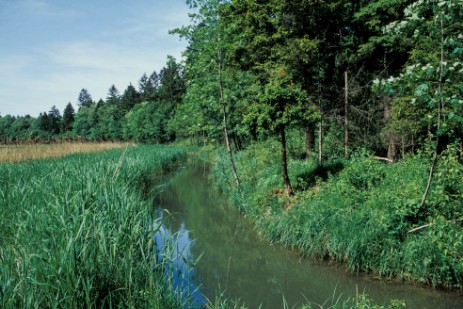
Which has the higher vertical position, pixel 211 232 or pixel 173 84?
pixel 173 84

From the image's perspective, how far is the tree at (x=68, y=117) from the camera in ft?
253

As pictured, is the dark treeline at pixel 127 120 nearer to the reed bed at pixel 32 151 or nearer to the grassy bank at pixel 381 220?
the reed bed at pixel 32 151

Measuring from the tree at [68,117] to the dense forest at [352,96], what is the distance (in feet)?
219

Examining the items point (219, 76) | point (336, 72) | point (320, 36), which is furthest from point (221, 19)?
point (336, 72)

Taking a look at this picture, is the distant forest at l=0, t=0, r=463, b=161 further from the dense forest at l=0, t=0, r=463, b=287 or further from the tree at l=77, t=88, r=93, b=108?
the tree at l=77, t=88, r=93, b=108

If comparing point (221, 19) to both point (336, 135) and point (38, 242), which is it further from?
point (38, 242)

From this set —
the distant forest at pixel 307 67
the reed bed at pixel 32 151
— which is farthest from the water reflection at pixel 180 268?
the reed bed at pixel 32 151

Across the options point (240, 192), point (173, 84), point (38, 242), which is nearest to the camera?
point (38, 242)

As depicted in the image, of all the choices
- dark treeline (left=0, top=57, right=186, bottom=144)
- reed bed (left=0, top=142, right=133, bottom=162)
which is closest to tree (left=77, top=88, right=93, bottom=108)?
dark treeline (left=0, top=57, right=186, bottom=144)

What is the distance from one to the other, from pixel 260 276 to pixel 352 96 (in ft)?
30.8

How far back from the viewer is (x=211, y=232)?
8.59 metres

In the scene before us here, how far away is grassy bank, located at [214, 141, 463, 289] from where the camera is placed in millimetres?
4832

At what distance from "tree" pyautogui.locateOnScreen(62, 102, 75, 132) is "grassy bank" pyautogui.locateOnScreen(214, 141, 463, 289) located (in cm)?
8116

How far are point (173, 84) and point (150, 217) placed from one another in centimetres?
4620
